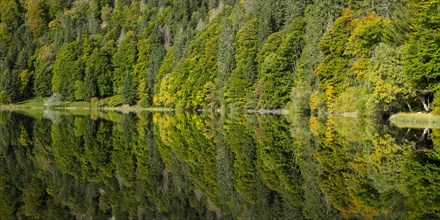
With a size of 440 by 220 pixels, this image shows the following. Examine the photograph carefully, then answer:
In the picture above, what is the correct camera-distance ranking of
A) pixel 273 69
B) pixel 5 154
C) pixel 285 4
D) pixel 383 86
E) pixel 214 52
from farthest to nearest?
1. pixel 214 52
2. pixel 285 4
3. pixel 273 69
4. pixel 383 86
5. pixel 5 154

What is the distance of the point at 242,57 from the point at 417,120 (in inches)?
2166

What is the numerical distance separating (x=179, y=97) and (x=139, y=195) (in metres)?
99.2

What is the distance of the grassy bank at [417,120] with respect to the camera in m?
44.3

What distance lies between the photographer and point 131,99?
132 meters

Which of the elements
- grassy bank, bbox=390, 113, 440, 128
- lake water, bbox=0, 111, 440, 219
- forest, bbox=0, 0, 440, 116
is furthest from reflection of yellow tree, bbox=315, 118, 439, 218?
forest, bbox=0, 0, 440, 116

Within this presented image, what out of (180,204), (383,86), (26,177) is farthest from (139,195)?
(383,86)

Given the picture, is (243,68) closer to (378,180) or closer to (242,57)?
(242,57)

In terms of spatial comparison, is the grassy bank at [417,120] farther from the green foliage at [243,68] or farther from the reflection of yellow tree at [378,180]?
the green foliage at [243,68]

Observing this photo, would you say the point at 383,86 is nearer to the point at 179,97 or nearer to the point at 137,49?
the point at 179,97

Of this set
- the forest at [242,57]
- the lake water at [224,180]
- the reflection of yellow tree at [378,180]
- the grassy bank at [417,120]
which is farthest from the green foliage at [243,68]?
the reflection of yellow tree at [378,180]

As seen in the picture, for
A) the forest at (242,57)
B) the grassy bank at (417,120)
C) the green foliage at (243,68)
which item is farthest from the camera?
the green foliage at (243,68)

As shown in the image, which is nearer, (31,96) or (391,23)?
(391,23)

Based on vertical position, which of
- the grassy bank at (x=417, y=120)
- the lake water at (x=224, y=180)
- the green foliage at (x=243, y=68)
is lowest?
the lake water at (x=224, y=180)

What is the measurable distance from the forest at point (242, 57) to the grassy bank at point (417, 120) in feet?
2.93
